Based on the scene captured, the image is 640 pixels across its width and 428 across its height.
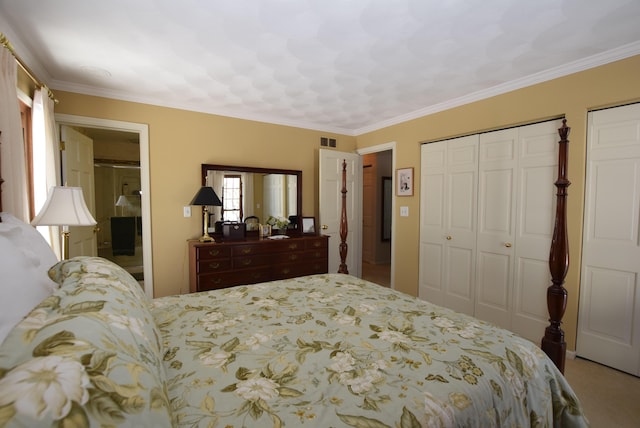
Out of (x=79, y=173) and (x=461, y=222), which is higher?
(x=79, y=173)

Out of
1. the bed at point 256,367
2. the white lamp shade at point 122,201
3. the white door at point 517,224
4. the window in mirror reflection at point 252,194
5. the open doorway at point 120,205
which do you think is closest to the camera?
the bed at point 256,367

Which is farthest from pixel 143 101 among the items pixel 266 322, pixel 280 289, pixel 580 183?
pixel 580 183

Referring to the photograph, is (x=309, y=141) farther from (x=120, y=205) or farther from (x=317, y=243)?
(x=120, y=205)

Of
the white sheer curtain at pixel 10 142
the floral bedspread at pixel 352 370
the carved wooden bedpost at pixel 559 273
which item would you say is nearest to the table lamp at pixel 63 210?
the white sheer curtain at pixel 10 142

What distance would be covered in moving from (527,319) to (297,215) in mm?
2838

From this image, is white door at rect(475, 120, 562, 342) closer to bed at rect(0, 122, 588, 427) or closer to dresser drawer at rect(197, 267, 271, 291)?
bed at rect(0, 122, 588, 427)

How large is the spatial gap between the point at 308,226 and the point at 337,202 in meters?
0.57

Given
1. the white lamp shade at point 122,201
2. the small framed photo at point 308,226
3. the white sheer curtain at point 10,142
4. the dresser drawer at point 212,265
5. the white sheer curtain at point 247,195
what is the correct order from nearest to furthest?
the white sheer curtain at point 10,142 → the dresser drawer at point 212,265 → the white sheer curtain at point 247,195 → the small framed photo at point 308,226 → the white lamp shade at point 122,201

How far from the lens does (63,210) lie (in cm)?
185

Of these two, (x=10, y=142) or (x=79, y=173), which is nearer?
(x=10, y=142)

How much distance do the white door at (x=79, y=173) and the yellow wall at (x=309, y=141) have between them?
333mm

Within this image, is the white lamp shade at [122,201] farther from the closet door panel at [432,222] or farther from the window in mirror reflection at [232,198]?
the closet door panel at [432,222]

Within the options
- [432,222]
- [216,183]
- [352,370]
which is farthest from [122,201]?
[352,370]

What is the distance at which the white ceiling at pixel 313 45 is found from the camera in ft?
5.77
